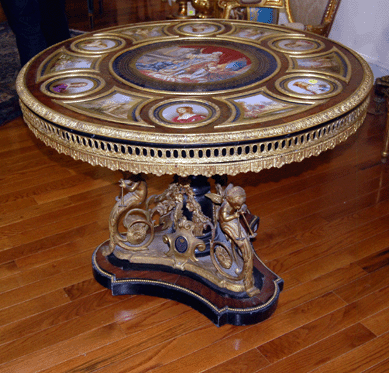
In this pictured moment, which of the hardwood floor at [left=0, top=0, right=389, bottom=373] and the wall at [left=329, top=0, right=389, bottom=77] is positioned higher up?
the wall at [left=329, top=0, right=389, bottom=77]

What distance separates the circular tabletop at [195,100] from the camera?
2.01m

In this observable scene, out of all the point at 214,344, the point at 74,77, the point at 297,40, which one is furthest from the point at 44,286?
the point at 297,40

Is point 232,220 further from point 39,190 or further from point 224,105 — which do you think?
point 39,190

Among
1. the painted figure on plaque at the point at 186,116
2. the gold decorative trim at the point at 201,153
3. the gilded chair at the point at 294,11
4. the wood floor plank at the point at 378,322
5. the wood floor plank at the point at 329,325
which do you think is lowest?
the wood floor plank at the point at 329,325

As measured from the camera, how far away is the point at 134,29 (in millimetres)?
3396

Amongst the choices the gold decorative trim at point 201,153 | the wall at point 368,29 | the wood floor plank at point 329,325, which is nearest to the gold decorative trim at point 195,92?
the gold decorative trim at point 201,153

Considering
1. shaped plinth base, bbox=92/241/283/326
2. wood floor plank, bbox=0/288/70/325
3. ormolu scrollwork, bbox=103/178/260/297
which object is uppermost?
ormolu scrollwork, bbox=103/178/260/297

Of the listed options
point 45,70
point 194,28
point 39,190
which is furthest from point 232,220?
point 39,190

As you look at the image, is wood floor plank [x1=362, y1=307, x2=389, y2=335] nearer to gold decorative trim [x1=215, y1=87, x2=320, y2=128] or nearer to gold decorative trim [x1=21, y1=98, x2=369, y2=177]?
gold decorative trim [x1=21, y1=98, x2=369, y2=177]

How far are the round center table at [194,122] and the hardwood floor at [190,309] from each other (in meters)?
0.14

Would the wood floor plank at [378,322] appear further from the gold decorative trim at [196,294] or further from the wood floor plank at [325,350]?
the gold decorative trim at [196,294]

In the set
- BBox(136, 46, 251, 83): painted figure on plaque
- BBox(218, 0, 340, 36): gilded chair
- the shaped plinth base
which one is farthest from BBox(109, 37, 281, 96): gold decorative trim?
BBox(218, 0, 340, 36): gilded chair

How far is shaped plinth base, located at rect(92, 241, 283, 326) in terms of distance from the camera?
260cm

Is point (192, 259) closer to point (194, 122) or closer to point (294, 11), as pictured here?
point (194, 122)
